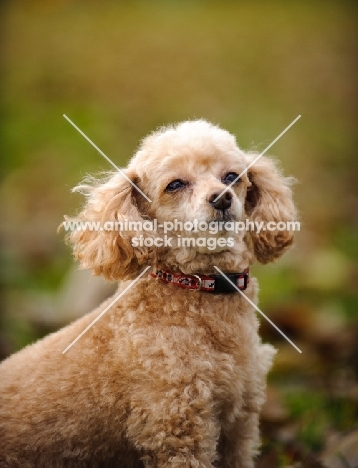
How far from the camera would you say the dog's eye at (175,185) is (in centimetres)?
292

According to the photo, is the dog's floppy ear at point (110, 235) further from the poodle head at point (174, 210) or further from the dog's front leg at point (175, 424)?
the dog's front leg at point (175, 424)

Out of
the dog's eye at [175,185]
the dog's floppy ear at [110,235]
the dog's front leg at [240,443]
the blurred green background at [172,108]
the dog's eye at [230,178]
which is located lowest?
the dog's front leg at [240,443]

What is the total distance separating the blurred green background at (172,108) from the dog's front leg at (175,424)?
2.76 m

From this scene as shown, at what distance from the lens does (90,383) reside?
2.69m

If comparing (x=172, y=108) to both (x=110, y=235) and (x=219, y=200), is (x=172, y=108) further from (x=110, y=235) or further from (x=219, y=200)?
(x=219, y=200)

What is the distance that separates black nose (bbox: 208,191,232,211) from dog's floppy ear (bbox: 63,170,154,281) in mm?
372

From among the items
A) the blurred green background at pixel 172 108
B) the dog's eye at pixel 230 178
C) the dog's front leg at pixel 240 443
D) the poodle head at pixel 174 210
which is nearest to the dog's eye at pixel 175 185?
the poodle head at pixel 174 210

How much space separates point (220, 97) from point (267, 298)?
590cm

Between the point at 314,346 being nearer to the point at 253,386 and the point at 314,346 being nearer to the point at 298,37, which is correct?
the point at 253,386

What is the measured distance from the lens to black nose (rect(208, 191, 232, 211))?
2.73 metres

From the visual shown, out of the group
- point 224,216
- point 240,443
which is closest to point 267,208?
point 224,216

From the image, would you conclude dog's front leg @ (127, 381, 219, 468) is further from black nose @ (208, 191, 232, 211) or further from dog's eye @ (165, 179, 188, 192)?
dog's eye @ (165, 179, 188, 192)

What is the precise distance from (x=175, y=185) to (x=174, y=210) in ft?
0.38

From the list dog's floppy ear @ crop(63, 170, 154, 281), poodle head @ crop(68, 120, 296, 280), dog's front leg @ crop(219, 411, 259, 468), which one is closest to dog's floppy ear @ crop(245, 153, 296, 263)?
poodle head @ crop(68, 120, 296, 280)
